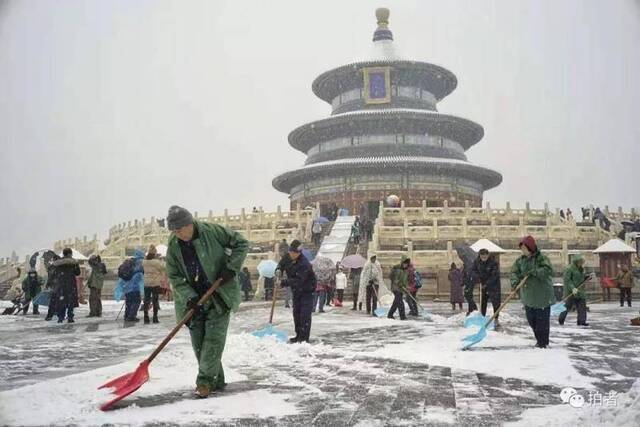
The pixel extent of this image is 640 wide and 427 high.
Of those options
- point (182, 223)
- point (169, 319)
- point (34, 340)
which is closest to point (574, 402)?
point (182, 223)

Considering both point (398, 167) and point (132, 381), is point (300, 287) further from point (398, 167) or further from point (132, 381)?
point (398, 167)

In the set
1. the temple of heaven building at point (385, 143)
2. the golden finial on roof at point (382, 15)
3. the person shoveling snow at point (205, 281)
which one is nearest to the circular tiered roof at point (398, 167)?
the temple of heaven building at point (385, 143)

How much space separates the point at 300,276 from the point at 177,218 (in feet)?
12.8

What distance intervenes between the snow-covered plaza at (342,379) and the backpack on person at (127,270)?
209 centimetres

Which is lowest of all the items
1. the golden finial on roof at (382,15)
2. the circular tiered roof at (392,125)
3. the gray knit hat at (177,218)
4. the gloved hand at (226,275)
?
the gloved hand at (226,275)

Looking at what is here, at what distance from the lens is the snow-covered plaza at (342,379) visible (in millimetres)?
3867

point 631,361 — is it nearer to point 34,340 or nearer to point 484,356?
point 484,356

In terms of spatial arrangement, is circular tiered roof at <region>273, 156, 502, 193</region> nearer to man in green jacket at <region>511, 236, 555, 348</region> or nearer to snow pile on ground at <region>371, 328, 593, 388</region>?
snow pile on ground at <region>371, 328, 593, 388</region>

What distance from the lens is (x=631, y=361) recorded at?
6473 millimetres

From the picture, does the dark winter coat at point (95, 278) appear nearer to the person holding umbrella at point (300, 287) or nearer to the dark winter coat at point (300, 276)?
the person holding umbrella at point (300, 287)

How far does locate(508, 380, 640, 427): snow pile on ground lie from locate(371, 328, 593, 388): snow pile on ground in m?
1.15

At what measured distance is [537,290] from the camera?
7844 millimetres

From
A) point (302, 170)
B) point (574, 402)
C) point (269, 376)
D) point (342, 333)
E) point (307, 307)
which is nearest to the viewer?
point (574, 402)

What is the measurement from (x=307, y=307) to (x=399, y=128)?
3181 cm
